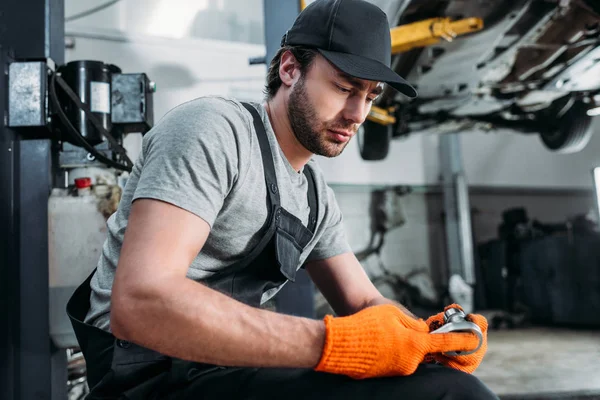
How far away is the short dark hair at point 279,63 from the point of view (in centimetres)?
113

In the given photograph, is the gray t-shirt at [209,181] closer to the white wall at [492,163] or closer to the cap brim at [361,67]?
the cap brim at [361,67]

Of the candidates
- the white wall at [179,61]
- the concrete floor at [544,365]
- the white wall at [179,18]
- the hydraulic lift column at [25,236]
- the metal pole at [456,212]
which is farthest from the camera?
the metal pole at [456,212]

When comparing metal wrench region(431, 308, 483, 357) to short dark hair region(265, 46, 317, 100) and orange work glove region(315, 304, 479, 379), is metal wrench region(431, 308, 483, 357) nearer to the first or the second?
orange work glove region(315, 304, 479, 379)

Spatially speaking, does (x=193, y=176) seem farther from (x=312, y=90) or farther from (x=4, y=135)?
(x=4, y=135)

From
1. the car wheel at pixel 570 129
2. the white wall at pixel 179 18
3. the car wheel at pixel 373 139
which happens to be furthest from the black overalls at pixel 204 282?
the white wall at pixel 179 18

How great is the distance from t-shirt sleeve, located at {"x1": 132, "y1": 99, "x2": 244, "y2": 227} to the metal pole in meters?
5.28

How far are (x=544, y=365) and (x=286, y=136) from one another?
270 cm

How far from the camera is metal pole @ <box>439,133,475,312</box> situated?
5.96 meters

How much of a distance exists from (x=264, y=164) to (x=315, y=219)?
0.82 feet

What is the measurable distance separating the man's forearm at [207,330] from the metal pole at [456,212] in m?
5.32

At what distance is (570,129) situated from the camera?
3.93 m

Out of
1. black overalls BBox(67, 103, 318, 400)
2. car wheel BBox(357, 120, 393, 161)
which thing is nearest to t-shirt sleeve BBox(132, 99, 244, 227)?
black overalls BBox(67, 103, 318, 400)

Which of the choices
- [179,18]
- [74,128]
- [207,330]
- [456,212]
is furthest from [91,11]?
[456,212]

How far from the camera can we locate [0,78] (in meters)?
1.49
